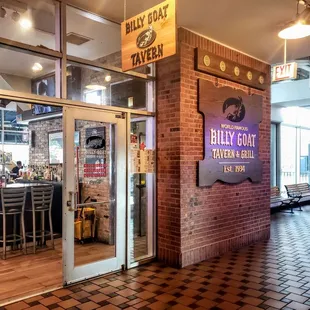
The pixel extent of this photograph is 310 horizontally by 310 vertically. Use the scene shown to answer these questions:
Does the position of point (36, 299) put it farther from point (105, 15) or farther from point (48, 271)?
point (105, 15)

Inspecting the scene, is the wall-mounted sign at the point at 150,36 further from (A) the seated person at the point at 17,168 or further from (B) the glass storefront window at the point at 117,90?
(A) the seated person at the point at 17,168

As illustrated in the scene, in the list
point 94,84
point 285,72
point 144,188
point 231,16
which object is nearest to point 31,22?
point 94,84

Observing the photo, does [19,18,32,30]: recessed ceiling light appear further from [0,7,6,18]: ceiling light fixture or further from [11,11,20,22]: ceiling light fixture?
[0,7,6,18]: ceiling light fixture

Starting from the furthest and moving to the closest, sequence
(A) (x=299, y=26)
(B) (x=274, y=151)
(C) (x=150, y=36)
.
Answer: (B) (x=274, y=151), (A) (x=299, y=26), (C) (x=150, y=36)

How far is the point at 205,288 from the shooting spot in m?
3.86

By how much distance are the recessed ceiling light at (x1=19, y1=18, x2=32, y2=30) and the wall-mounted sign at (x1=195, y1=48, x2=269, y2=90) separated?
7.25 feet

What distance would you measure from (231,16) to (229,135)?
178 cm

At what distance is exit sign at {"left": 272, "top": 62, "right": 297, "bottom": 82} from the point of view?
199 inches

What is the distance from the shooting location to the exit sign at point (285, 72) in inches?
199

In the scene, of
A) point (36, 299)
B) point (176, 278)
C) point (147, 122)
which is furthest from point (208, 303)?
point (147, 122)

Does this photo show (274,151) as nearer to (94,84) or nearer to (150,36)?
(94,84)

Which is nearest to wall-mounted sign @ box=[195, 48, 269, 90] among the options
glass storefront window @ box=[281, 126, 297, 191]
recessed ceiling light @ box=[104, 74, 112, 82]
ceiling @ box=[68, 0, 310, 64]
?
ceiling @ box=[68, 0, 310, 64]

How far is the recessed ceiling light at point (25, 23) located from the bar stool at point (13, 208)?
237 centimetres

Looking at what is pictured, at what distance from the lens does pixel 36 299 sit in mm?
3576
